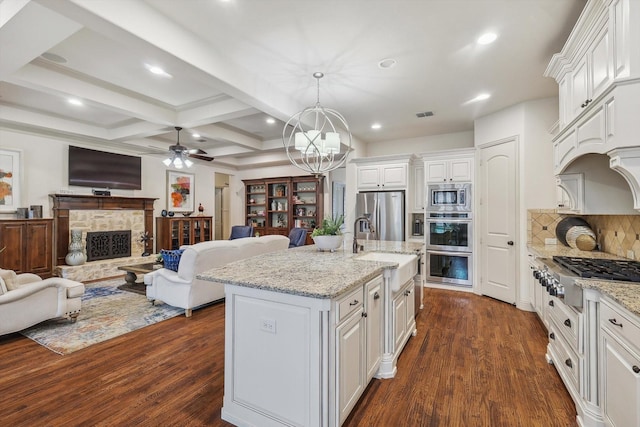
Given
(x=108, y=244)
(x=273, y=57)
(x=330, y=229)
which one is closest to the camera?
(x=273, y=57)

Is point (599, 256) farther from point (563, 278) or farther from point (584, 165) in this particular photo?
point (563, 278)

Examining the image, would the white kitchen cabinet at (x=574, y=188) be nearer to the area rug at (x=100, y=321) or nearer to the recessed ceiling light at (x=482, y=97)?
the recessed ceiling light at (x=482, y=97)

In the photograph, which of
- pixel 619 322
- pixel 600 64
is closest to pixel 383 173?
pixel 600 64

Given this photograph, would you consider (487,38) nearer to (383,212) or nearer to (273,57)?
(273,57)

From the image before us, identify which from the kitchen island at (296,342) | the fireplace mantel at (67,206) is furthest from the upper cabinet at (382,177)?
the fireplace mantel at (67,206)

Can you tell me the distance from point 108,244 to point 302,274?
A: 19.4 ft

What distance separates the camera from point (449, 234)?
497cm

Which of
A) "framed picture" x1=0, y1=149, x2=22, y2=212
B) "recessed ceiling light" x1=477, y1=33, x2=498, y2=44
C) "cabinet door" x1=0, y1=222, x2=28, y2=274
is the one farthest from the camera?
"framed picture" x1=0, y1=149, x2=22, y2=212

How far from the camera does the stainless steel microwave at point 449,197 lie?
482 cm

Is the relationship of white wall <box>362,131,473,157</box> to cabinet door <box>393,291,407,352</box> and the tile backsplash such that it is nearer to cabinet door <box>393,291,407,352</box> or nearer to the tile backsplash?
the tile backsplash

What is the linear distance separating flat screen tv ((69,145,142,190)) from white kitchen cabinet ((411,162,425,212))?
6.01 metres

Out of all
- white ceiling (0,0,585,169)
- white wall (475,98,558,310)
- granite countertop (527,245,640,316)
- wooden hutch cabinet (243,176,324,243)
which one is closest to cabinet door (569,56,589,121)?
white ceiling (0,0,585,169)

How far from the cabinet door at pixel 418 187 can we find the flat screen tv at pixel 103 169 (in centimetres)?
604

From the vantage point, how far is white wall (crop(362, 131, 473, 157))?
555 centimetres
